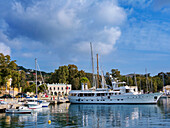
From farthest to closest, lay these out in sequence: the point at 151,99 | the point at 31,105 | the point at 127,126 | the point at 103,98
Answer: the point at 103,98
the point at 151,99
the point at 31,105
the point at 127,126

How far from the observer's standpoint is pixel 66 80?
117 metres

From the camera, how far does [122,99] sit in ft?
211

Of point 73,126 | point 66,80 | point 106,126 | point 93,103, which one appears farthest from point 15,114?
point 66,80

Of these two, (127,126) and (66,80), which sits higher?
(66,80)

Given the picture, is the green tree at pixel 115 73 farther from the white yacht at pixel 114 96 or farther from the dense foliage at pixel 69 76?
the white yacht at pixel 114 96

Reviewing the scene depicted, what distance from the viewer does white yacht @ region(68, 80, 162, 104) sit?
62.1 m

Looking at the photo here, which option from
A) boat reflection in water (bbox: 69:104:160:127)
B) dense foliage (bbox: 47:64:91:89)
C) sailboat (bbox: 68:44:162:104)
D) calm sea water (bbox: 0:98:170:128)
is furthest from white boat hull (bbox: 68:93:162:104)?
dense foliage (bbox: 47:64:91:89)

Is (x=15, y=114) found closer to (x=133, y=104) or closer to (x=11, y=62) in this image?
(x=11, y=62)

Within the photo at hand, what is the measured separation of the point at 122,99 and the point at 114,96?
260cm

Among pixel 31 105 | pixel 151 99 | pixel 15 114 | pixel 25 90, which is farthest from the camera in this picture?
pixel 25 90

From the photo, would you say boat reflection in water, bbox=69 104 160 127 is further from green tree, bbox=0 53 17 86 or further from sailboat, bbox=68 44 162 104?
green tree, bbox=0 53 17 86

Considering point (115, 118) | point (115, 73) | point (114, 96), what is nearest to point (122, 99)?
point (114, 96)

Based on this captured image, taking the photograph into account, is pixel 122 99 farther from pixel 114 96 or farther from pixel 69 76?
pixel 69 76

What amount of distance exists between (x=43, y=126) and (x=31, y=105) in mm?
23302
